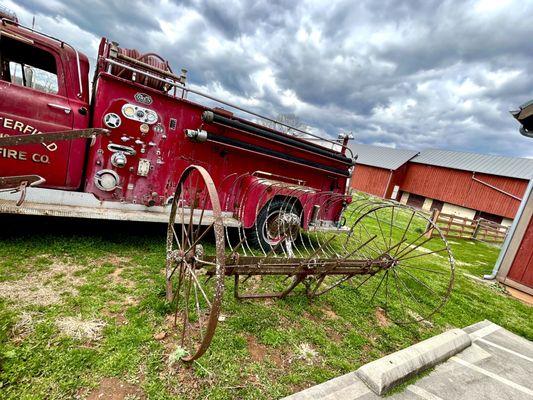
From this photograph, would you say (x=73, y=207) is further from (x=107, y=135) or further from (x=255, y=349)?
(x=255, y=349)

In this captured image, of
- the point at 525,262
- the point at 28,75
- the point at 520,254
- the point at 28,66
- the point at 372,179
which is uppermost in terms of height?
the point at 372,179

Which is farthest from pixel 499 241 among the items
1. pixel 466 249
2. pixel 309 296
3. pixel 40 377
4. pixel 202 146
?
pixel 40 377

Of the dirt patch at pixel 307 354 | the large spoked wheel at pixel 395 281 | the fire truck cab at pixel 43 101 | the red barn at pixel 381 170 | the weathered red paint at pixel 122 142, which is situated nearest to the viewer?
the dirt patch at pixel 307 354

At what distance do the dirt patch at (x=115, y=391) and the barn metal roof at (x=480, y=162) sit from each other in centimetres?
2786

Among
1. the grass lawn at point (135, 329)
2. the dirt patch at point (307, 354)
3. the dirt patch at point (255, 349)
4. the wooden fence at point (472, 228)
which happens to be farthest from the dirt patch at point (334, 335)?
the wooden fence at point (472, 228)

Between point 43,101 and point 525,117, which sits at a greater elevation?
point 525,117

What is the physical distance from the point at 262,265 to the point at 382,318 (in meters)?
2.19

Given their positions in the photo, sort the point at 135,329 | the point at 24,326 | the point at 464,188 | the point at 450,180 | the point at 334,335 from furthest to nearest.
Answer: the point at 450,180
the point at 464,188
the point at 334,335
the point at 135,329
the point at 24,326

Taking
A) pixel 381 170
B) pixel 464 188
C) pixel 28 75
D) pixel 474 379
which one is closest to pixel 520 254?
pixel 474 379

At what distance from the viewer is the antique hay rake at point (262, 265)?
226cm

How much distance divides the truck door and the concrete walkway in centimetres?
359

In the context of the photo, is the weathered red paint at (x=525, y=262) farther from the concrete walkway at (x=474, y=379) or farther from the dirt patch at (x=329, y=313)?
the dirt patch at (x=329, y=313)

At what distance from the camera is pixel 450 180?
25797 mm

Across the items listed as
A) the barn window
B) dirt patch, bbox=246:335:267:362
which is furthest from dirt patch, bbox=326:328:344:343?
the barn window
